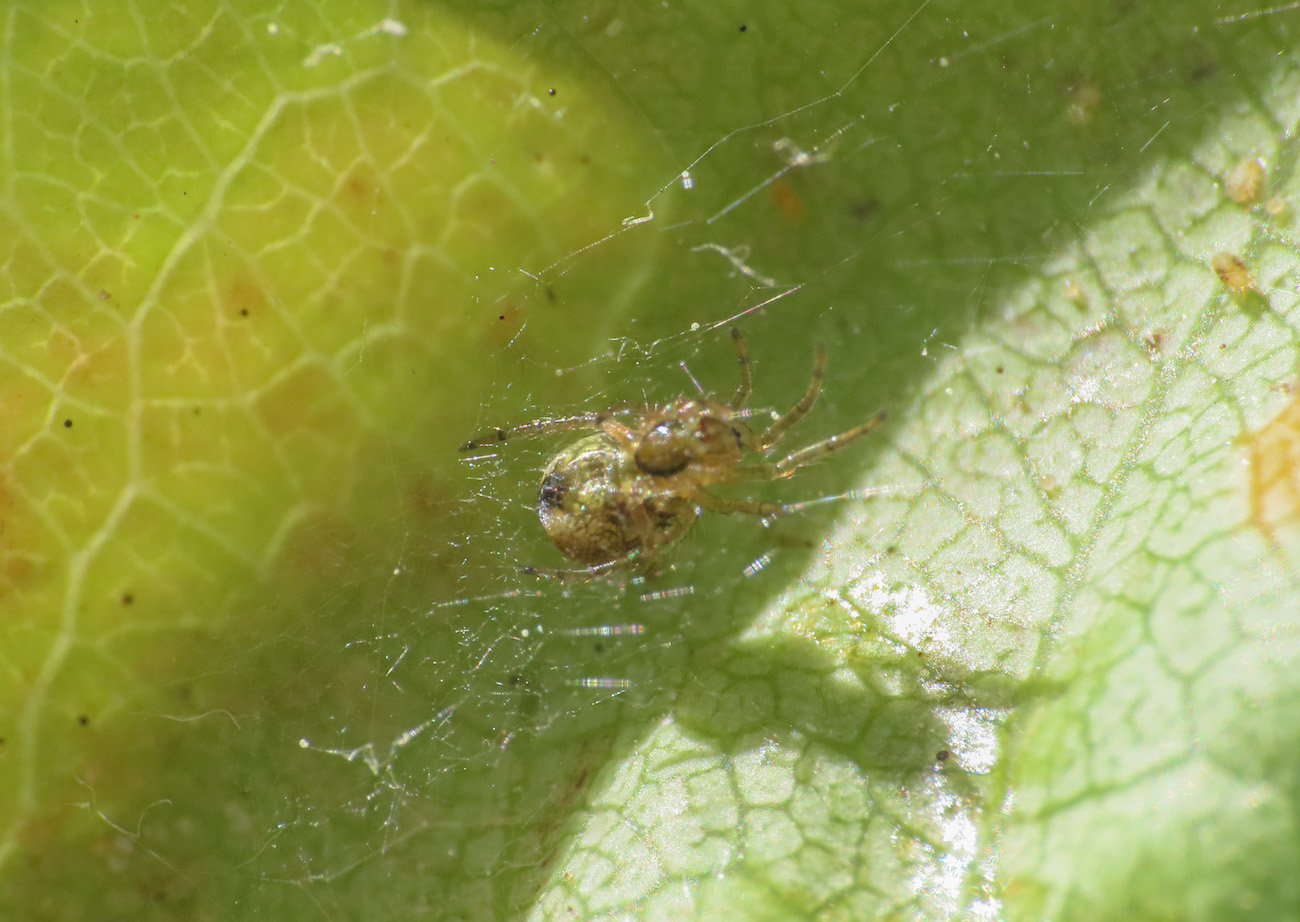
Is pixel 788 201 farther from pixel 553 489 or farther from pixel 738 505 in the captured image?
pixel 553 489

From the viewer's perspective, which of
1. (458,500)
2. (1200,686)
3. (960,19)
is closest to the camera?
(1200,686)

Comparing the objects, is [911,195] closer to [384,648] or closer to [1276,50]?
[1276,50]

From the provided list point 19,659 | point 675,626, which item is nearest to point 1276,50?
point 675,626

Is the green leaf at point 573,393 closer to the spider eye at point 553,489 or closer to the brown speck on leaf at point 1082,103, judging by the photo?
the brown speck on leaf at point 1082,103

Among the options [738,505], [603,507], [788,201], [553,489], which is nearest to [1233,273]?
[788,201]

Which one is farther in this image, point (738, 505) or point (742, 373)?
point (738, 505)

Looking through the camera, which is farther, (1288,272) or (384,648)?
(384,648)

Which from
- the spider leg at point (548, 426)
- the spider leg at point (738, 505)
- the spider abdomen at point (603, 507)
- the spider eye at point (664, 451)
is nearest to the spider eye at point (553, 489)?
the spider abdomen at point (603, 507)
